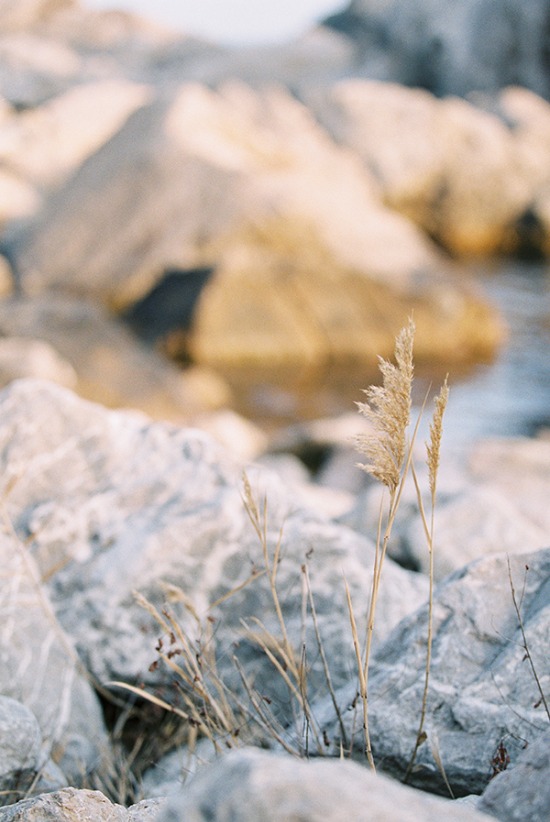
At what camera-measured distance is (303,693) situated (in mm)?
1498

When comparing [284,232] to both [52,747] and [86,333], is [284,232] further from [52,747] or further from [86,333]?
[52,747]

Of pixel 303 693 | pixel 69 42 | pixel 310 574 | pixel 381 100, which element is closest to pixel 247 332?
pixel 310 574

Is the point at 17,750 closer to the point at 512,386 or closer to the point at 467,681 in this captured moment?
the point at 467,681

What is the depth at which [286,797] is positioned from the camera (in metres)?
0.81

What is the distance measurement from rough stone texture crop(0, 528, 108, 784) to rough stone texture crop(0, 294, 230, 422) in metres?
3.84

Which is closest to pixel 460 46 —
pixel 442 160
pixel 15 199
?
pixel 442 160

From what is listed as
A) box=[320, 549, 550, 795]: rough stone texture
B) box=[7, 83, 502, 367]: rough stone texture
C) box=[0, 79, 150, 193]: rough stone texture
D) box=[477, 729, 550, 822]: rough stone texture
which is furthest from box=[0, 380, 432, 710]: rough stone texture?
box=[0, 79, 150, 193]: rough stone texture

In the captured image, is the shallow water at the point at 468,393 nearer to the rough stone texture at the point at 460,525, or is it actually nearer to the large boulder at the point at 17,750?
the rough stone texture at the point at 460,525

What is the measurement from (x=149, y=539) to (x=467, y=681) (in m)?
0.93

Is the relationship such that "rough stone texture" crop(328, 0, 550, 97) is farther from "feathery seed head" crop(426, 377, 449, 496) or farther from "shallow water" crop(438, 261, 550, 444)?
"feathery seed head" crop(426, 377, 449, 496)

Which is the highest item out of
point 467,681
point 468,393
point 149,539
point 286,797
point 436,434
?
point 436,434

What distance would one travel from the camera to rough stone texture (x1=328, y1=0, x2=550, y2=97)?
2845 cm

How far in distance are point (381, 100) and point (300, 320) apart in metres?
13.1

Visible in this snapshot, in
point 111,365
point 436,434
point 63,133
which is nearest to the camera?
point 436,434
